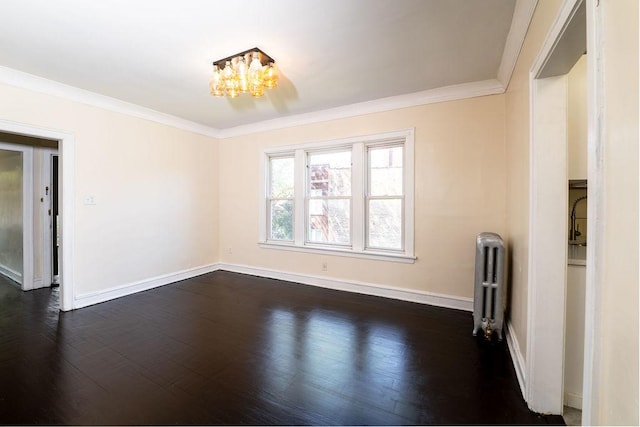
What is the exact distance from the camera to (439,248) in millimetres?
3334

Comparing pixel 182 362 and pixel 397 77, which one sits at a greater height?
pixel 397 77

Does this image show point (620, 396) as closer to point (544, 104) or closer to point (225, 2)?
point (544, 104)

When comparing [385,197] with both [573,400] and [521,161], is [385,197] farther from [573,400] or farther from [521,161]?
[573,400]

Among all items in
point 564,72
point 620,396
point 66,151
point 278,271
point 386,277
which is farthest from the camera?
point 278,271

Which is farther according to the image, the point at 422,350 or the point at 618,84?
the point at 422,350

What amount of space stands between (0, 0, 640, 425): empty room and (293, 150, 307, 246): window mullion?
32 millimetres

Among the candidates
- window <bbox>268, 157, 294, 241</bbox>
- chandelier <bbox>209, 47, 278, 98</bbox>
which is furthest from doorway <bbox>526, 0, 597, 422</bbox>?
window <bbox>268, 157, 294, 241</bbox>

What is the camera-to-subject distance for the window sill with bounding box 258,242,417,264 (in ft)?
11.6

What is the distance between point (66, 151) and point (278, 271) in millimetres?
3058

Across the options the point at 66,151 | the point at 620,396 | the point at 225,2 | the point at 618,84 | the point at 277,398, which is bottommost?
the point at 277,398

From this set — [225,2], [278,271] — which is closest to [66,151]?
[225,2]

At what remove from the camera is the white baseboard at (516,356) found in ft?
6.00

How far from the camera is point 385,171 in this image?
12.3 ft

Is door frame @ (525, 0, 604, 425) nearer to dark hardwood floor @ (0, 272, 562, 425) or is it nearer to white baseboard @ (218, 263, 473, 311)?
dark hardwood floor @ (0, 272, 562, 425)
